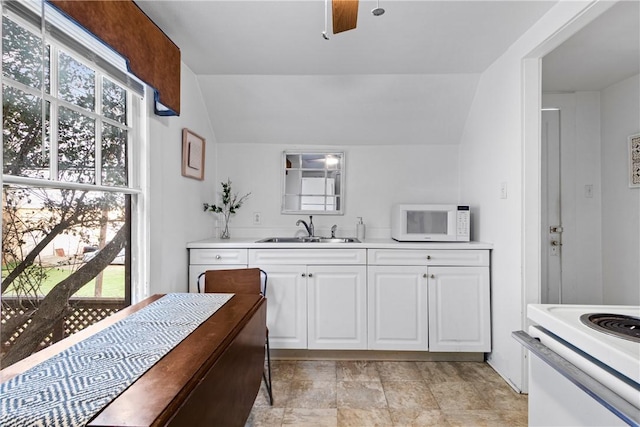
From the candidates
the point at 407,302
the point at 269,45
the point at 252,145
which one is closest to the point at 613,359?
the point at 407,302

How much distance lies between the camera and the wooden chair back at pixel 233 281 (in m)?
1.98

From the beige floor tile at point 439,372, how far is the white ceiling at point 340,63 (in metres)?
1.95

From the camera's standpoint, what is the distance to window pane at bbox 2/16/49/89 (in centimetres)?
105

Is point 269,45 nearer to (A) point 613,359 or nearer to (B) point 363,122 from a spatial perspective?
(B) point 363,122

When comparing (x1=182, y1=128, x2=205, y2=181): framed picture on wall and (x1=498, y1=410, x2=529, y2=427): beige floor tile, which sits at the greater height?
(x1=182, y1=128, x2=205, y2=181): framed picture on wall

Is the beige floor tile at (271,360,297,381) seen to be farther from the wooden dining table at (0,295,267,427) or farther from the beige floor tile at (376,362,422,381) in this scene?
the wooden dining table at (0,295,267,427)

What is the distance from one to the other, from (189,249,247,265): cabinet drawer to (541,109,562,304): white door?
266cm

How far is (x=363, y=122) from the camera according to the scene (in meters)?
2.76

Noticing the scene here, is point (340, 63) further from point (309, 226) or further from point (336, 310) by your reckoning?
point (336, 310)

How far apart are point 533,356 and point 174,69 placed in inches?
90.8

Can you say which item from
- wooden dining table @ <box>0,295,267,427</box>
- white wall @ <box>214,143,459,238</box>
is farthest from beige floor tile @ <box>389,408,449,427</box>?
white wall @ <box>214,143,459,238</box>

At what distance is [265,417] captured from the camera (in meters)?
1.69

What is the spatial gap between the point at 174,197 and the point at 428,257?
6.33 feet

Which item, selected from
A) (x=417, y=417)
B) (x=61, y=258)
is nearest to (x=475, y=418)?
(x=417, y=417)
